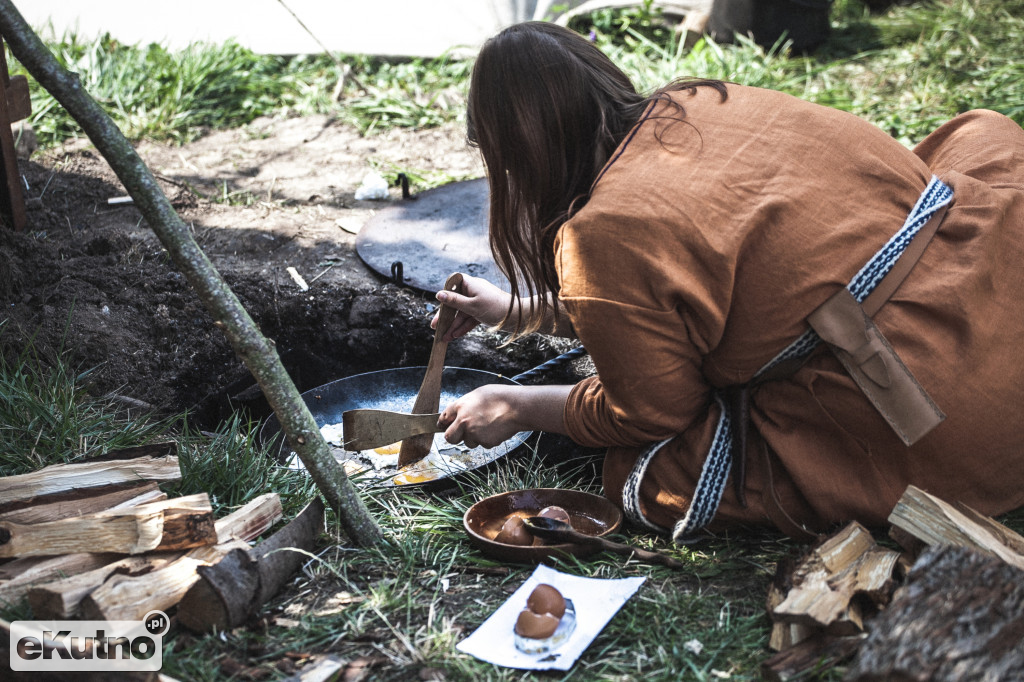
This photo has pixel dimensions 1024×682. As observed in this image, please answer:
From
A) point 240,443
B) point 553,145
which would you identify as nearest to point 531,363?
point 240,443

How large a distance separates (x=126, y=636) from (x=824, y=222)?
1.67 meters

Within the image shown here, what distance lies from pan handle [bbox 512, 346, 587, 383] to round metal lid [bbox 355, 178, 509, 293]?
1.63 feet

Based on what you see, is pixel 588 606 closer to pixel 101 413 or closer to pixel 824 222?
pixel 824 222

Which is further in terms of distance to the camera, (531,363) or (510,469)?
(531,363)

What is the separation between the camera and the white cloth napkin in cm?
170

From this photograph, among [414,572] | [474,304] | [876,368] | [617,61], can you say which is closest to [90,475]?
[414,572]

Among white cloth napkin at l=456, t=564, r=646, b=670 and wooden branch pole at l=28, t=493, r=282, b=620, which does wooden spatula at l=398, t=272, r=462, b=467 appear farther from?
white cloth napkin at l=456, t=564, r=646, b=670

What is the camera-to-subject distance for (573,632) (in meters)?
1.76

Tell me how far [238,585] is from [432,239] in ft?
7.52

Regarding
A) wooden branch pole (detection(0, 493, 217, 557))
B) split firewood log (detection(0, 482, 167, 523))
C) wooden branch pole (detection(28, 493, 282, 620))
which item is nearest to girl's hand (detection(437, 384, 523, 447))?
wooden branch pole (detection(28, 493, 282, 620))

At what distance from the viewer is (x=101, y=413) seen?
8.57 feet

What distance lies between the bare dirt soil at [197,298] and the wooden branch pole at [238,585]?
1.17m

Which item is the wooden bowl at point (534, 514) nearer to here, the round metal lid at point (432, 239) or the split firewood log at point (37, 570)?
the split firewood log at point (37, 570)

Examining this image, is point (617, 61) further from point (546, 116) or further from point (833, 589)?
point (833, 589)
